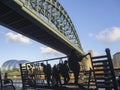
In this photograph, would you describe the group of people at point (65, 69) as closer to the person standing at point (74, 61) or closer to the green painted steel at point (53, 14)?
the person standing at point (74, 61)

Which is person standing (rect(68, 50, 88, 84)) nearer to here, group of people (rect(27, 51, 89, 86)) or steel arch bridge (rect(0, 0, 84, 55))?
group of people (rect(27, 51, 89, 86))

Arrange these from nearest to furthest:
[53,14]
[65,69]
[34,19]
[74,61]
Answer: [74,61] → [65,69] → [34,19] → [53,14]

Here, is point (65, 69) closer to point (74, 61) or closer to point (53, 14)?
point (74, 61)

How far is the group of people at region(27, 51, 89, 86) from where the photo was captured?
309 inches

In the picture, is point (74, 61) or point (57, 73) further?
point (57, 73)

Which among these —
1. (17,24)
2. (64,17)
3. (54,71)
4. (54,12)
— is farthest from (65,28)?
(54,71)

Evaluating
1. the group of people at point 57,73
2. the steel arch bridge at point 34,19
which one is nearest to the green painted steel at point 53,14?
the steel arch bridge at point 34,19

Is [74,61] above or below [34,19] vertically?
below

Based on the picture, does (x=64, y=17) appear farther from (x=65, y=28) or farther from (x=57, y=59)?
(x=57, y=59)

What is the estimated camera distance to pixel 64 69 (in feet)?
28.2

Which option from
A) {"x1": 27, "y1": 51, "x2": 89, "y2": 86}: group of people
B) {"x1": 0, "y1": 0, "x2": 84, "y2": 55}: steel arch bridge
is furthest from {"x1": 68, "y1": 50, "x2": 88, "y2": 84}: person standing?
{"x1": 0, "y1": 0, "x2": 84, "y2": 55}: steel arch bridge

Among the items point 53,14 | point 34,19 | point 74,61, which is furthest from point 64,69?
point 53,14

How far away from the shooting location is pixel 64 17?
52.8m

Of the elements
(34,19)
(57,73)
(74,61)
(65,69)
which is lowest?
(57,73)
